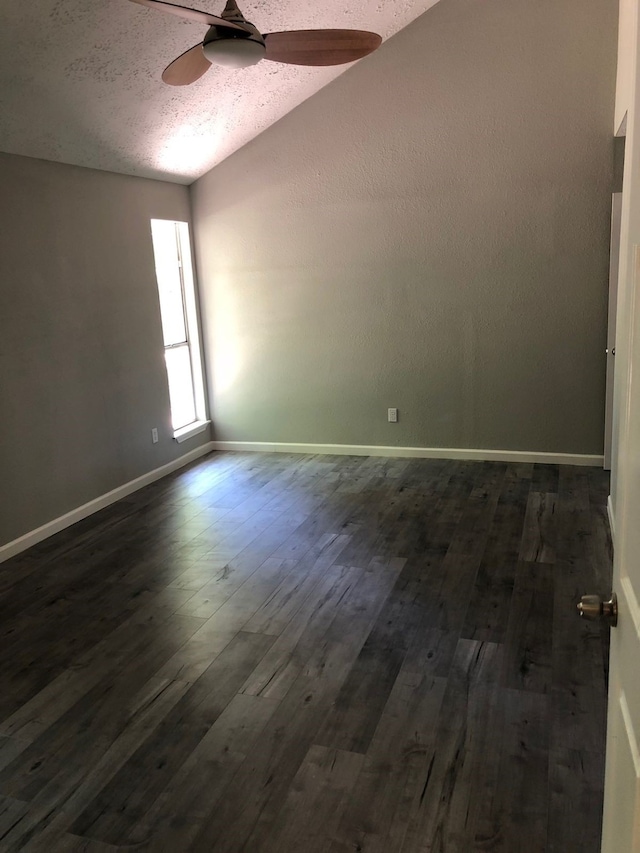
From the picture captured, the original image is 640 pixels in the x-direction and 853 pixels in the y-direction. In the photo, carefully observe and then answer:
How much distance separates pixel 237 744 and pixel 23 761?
2.36 ft

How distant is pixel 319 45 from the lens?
2832 millimetres

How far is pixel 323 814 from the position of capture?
80.7 inches

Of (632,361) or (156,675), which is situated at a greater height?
(632,361)

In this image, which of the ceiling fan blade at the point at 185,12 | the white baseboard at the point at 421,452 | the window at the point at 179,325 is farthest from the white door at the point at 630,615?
the window at the point at 179,325

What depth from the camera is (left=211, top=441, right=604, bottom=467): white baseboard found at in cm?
534

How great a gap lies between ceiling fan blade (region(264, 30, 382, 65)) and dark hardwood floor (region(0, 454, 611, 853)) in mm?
2446

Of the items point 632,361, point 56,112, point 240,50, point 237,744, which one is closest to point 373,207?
point 56,112

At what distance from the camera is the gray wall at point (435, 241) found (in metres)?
4.89

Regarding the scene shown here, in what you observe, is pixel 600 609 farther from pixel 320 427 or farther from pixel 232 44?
pixel 320 427

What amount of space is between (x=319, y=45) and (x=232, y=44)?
0.50 metres

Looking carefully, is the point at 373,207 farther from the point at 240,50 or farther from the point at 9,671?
the point at 9,671

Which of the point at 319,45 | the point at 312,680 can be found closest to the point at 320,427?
the point at 312,680

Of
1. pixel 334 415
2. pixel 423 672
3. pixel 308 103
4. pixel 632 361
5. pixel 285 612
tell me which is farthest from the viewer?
pixel 334 415

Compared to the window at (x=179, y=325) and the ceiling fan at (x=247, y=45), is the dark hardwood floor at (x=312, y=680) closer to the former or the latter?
the window at (x=179, y=325)
